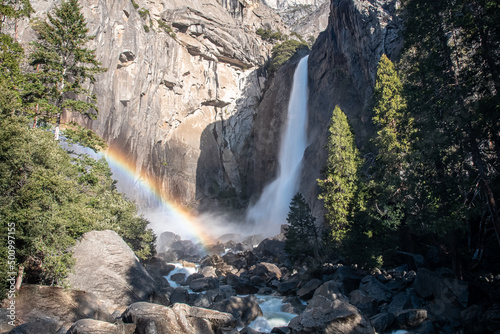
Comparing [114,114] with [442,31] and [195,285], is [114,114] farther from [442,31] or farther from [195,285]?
[442,31]

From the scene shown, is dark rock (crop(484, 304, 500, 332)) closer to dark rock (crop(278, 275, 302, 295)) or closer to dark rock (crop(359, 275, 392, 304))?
dark rock (crop(359, 275, 392, 304))

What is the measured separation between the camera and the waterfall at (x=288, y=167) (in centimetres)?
5038

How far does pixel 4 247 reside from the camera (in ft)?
33.9

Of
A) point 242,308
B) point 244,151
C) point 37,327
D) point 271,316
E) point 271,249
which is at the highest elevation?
point 244,151

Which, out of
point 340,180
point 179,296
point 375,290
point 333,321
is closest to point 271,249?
point 340,180

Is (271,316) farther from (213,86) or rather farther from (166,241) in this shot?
(213,86)

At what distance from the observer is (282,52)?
67.4 meters

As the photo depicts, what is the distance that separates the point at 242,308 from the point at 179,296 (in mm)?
3988

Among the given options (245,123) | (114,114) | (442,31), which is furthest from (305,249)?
(245,123)

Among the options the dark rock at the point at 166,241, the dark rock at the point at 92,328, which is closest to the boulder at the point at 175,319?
the dark rock at the point at 92,328

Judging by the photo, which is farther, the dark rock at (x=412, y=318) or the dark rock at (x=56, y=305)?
the dark rock at (x=412, y=318)

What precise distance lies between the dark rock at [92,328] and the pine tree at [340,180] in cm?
1503

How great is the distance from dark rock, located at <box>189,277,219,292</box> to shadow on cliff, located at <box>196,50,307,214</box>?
36.4m

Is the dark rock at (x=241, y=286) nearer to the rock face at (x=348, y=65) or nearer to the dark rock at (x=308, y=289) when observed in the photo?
the dark rock at (x=308, y=289)
